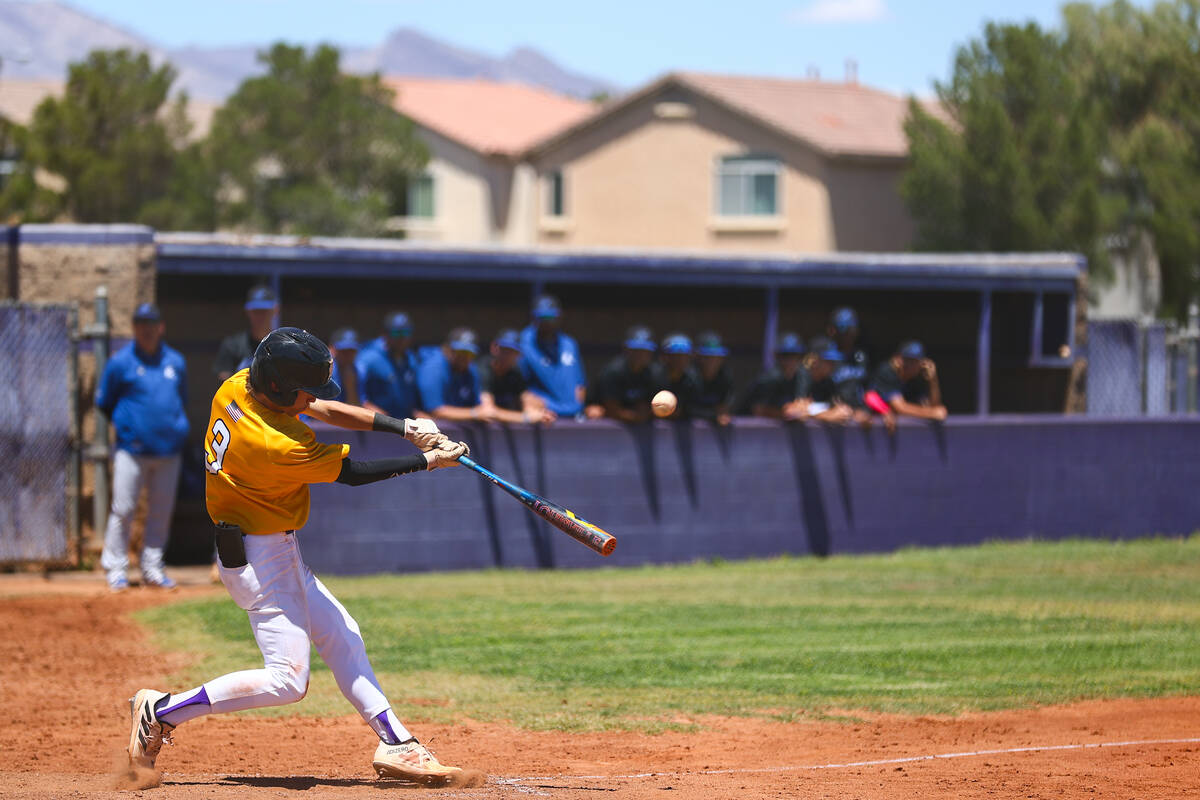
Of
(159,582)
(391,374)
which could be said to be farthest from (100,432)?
(391,374)

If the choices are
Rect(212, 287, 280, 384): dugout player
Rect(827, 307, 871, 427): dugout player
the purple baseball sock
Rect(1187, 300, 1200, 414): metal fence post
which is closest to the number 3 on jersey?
the purple baseball sock

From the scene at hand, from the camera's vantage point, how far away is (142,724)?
593cm

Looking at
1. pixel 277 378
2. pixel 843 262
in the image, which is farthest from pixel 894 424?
pixel 277 378

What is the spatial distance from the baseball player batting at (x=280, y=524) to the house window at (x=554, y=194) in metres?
31.5

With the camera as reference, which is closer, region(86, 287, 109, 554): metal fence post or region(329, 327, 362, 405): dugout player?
region(86, 287, 109, 554): metal fence post

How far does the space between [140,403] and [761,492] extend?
5214 millimetres

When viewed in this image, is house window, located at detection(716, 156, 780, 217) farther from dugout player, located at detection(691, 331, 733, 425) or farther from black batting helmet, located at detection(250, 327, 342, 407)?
black batting helmet, located at detection(250, 327, 342, 407)

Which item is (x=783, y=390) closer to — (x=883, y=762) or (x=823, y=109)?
(x=883, y=762)

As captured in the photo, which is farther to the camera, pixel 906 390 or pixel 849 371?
pixel 906 390

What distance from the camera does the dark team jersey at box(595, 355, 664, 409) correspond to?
1227cm

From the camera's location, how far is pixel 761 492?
12625 mm

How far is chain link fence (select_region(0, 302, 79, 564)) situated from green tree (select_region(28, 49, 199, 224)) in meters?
22.4

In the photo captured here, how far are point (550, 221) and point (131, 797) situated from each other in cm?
3227

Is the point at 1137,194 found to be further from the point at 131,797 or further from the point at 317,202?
the point at 131,797
